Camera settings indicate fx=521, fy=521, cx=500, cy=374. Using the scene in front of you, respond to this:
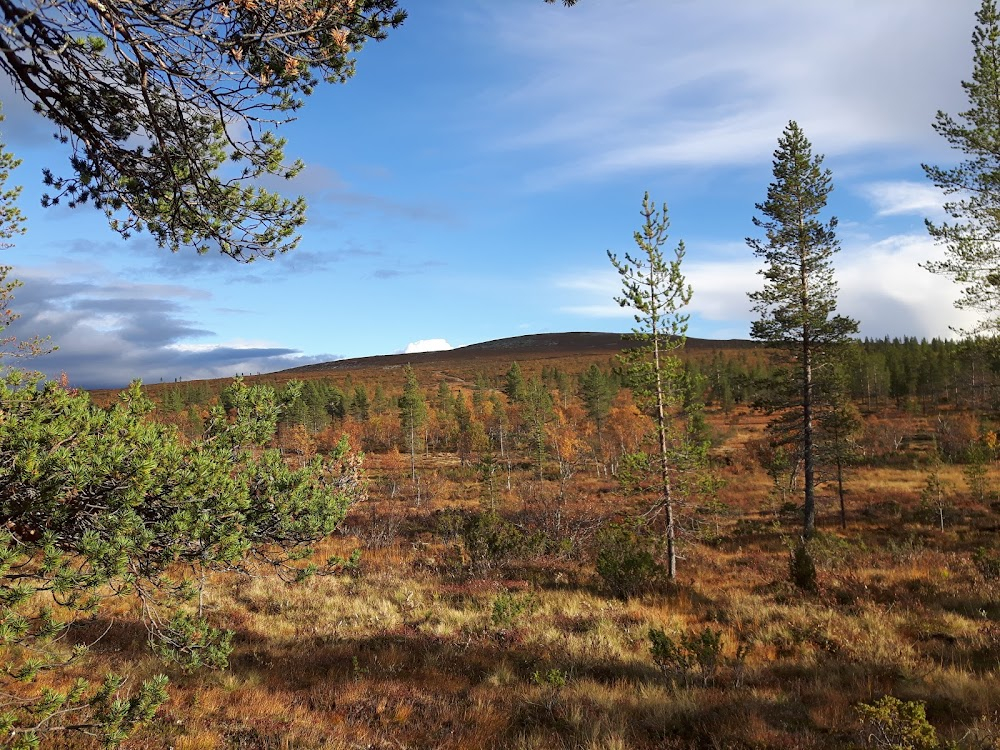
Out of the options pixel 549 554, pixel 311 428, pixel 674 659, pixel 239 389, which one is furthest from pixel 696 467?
pixel 311 428

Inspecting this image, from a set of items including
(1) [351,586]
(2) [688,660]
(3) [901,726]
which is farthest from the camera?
(1) [351,586]

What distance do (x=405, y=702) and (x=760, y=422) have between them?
84.1 m

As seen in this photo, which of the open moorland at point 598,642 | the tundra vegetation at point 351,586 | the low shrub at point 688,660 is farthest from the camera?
the low shrub at point 688,660

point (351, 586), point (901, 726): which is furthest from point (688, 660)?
point (351, 586)

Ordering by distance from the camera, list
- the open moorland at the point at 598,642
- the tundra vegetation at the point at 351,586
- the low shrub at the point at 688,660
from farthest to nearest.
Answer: the low shrub at the point at 688,660
the open moorland at the point at 598,642
the tundra vegetation at the point at 351,586

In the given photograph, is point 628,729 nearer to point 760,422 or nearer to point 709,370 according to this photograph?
point 760,422

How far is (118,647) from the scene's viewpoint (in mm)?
8508

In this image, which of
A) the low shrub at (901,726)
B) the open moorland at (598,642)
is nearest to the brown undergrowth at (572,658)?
the open moorland at (598,642)

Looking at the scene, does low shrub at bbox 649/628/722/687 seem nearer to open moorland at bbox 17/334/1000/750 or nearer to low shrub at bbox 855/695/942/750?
open moorland at bbox 17/334/1000/750

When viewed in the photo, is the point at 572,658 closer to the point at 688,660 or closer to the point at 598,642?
the point at 598,642

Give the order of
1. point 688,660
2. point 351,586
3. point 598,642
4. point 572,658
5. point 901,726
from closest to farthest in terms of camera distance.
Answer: point 901,726 → point 688,660 → point 572,658 → point 598,642 → point 351,586

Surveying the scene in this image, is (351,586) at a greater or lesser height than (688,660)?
lesser

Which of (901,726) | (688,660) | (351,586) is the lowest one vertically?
(351,586)

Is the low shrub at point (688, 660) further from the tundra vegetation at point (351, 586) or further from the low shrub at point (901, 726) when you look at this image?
the low shrub at point (901, 726)
